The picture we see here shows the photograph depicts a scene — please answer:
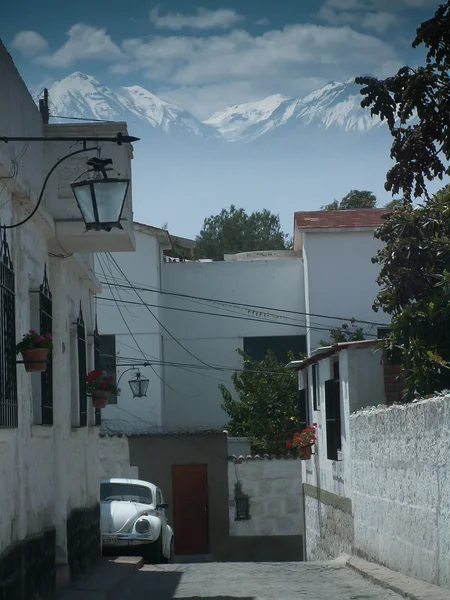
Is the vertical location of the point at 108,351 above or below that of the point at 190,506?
above

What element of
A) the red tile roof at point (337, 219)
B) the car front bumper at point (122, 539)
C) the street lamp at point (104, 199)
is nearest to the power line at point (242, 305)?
the red tile roof at point (337, 219)

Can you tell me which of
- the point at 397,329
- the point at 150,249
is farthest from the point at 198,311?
the point at 397,329

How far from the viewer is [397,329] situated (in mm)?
13516

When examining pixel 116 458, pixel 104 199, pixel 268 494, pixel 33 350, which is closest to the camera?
pixel 33 350

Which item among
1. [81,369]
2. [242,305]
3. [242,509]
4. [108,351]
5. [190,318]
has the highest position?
[242,305]

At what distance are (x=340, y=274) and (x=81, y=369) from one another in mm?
16893

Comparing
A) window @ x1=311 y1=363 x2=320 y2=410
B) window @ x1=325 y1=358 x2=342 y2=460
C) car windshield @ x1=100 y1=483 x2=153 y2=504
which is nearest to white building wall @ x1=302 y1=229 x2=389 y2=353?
window @ x1=311 y1=363 x2=320 y2=410

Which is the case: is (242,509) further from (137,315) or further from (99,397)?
(99,397)

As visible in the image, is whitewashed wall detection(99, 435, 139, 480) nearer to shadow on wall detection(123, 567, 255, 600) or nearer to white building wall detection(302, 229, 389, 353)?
white building wall detection(302, 229, 389, 353)

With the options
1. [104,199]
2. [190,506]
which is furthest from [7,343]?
[190,506]

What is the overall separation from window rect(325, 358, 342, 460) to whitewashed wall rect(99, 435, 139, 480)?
1139cm

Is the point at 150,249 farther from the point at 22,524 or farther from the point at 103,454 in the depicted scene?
the point at 22,524

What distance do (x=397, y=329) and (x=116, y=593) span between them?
5.04 meters

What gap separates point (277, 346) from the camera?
3200cm
